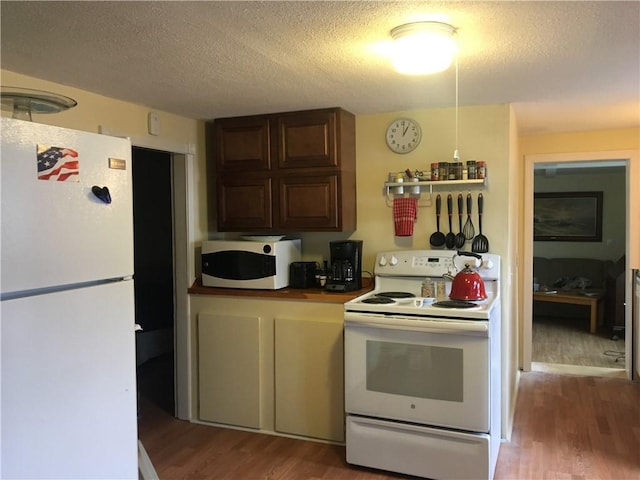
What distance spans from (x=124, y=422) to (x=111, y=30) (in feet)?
4.27

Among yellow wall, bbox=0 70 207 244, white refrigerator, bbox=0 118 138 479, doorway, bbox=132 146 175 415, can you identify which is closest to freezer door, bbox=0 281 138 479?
white refrigerator, bbox=0 118 138 479

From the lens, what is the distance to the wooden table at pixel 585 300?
19.6 ft

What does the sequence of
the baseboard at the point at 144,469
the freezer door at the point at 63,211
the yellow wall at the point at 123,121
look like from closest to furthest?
the freezer door at the point at 63,211, the baseboard at the point at 144,469, the yellow wall at the point at 123,121

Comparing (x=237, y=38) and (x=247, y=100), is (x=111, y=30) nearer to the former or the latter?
(x=237, y=38)

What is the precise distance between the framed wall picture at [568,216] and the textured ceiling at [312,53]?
13.1 ft

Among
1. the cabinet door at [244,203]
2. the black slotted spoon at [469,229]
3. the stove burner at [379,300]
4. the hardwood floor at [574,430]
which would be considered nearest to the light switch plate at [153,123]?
the cabinet door at [244,203]

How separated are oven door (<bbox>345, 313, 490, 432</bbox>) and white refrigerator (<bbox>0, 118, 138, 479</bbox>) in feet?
4.37

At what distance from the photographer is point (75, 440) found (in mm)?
1540

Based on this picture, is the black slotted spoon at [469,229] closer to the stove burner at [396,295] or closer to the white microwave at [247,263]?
the stove burner at [396,295]

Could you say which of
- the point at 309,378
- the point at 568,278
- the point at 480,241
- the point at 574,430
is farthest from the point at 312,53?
the point at 568,278

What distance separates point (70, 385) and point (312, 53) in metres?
1.46

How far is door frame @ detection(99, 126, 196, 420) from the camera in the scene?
349 cm

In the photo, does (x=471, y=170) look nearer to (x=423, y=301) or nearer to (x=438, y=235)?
(x=438, y=235)

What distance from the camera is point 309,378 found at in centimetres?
322
